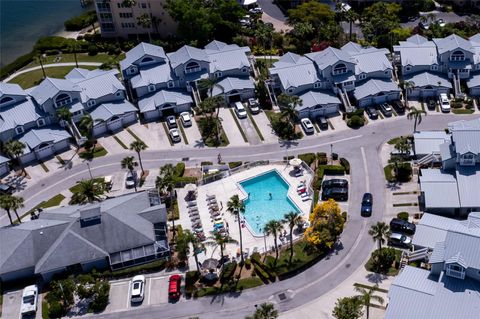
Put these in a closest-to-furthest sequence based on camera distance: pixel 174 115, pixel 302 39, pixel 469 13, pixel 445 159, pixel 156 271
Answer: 1. pixel 156 271
2. pixel 445 159
3. pixel 174 115
4. pixel 302 39
5. pixel 469 13

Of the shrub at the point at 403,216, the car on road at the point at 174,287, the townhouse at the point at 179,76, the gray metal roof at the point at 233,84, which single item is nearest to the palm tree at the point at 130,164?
the townhouse at the point at 179,76

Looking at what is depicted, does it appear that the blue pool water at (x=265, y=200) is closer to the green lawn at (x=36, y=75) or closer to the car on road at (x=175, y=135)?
the car on road at (x=175, y=135)

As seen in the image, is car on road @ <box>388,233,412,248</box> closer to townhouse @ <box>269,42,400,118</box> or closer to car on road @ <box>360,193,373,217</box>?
car on road @ <box>360,193,373,217</box>

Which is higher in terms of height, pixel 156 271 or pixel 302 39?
pixel 302 39

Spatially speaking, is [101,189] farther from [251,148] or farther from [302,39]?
[302,39]

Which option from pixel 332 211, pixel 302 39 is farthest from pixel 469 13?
pixel 332 211

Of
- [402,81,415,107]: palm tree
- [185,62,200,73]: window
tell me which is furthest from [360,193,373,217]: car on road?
[185,62,200,73]: window

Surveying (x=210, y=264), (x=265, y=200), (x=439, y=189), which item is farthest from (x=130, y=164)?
(x=439, y=189)
